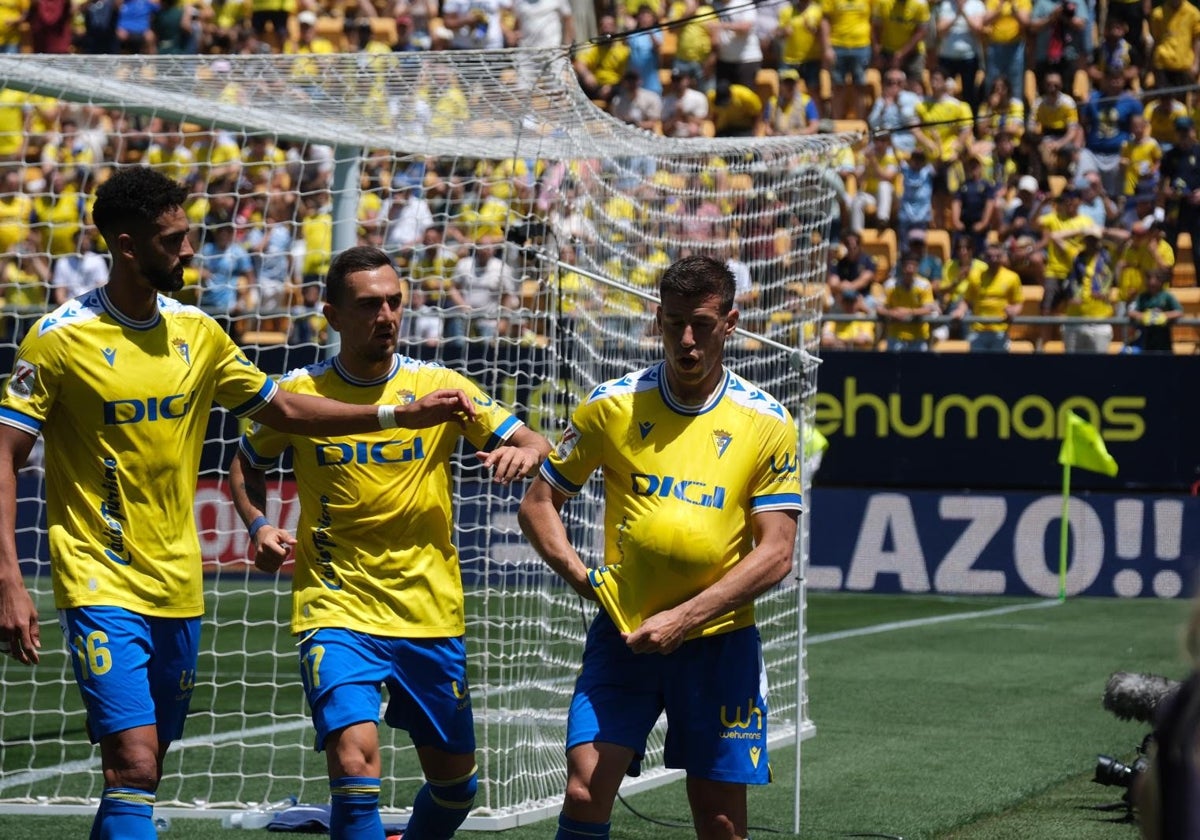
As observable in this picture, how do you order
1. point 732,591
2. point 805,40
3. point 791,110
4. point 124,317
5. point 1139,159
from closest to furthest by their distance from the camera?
point 732,591 → point 124,317 → point 1139,159 → point 791,110 → point 805,40

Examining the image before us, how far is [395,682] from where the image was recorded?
5.62m

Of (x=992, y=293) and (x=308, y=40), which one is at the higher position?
(x=308, y=40)

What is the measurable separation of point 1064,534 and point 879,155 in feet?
16.9

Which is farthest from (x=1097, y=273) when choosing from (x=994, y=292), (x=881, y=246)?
(x=881, y=246)

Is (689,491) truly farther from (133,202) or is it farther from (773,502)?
(133,202)

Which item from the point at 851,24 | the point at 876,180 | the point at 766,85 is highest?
the point at 851,24

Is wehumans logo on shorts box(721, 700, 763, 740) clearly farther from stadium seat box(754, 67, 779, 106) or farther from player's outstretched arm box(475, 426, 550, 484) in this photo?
stadium seat box(754, 67, 779, 106)

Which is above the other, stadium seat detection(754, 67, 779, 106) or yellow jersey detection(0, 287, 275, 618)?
stadium seat detection(754, 67, 779, 106)

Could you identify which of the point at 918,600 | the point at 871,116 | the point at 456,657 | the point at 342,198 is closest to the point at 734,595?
the point at 456,657

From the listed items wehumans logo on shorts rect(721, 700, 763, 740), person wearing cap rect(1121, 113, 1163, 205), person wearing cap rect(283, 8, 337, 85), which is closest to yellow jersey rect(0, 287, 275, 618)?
wehumans logo on shorts rect(721, 700, 763, 740)

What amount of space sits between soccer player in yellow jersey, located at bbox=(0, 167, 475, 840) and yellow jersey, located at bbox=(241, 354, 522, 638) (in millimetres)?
358

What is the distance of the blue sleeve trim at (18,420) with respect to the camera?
5109 mm

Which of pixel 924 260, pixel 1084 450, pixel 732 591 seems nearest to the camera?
pixel 732 591

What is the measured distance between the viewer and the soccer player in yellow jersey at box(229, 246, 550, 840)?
18.4ft
